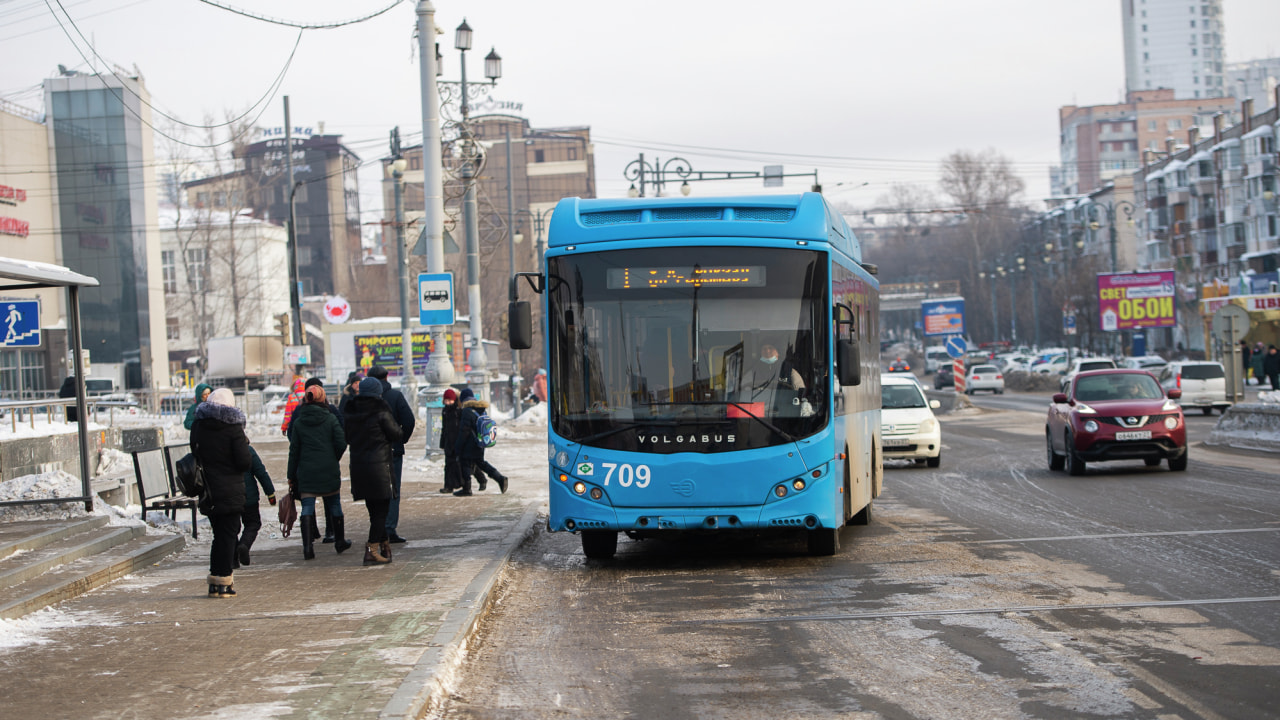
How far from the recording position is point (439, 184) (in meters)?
22.1

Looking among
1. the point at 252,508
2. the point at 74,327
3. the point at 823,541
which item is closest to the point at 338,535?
the point at 252,508

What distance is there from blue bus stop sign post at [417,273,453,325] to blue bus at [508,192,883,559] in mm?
9764

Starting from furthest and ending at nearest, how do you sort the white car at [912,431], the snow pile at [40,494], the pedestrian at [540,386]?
the pedestrian at [540,386] → the white car at [912,431] → the snow pile at [40,494]

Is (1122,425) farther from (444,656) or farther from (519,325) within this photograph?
(444,656)

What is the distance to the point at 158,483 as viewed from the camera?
46.3 ft

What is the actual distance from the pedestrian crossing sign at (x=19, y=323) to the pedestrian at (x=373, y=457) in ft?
18.4

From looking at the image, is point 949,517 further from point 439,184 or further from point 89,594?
point 439,184

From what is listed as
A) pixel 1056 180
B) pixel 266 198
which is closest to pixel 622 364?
Result: pixel 266 198

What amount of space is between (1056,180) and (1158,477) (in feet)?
537

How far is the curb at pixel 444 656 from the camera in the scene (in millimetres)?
6090

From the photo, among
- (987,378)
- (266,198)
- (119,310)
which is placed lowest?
(987,378)

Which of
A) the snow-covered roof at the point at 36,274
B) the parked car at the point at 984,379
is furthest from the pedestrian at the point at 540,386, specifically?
the parked car at the point at 984,379

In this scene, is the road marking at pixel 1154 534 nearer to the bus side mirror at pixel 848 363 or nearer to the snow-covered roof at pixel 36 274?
the bus side mirror at pixel 848 363

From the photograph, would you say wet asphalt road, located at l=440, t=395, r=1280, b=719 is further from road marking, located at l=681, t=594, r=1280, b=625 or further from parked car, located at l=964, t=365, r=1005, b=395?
parked car, located at l=964, t=365, r=1005, b=395
